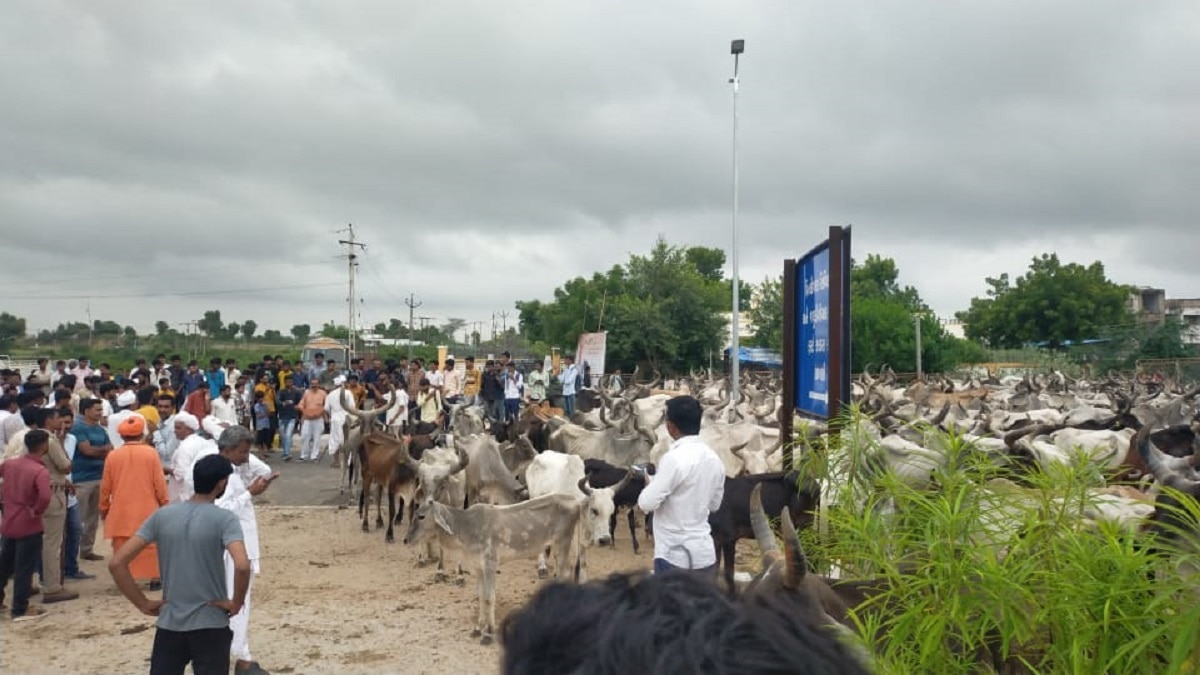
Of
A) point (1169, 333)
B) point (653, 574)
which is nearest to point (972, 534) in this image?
point (653, 574)

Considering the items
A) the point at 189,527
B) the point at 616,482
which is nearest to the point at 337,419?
the point at 616,482

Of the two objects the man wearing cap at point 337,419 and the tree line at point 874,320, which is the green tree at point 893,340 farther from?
the man wearing cap at point 337,419

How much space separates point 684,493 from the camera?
5.24 meters

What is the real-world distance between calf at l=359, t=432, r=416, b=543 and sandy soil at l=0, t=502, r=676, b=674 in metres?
0.61

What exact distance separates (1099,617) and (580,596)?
2381 millimetres

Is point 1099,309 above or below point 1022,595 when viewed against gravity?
above

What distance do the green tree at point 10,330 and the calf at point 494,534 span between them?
162ft

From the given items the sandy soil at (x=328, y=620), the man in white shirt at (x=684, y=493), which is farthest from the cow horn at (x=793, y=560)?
the sandy soil at (x=328, y=620)

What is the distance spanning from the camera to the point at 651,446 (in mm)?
12789

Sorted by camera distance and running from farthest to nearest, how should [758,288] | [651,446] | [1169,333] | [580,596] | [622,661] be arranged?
[758,288] → [1169,333] → [651,446] → [580,596] → [622,661]

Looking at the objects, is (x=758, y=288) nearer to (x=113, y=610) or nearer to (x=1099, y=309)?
(x=1099, y=309)

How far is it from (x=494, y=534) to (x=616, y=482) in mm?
2846

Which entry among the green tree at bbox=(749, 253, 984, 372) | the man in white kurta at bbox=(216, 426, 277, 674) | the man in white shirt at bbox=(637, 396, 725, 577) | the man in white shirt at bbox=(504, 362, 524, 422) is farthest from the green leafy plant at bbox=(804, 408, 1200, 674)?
the green tree at bbox=(749, 253, 984, 372)


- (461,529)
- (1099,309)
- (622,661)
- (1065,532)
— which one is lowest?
(461,529)
